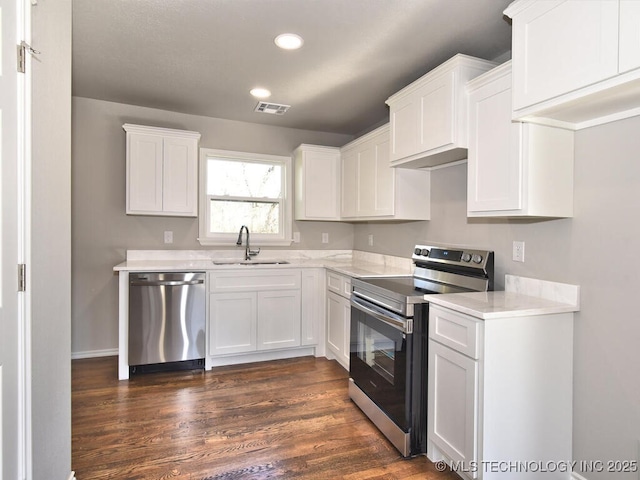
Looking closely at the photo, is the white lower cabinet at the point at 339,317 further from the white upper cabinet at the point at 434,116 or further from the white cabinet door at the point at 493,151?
the white cabinet door at the point at 493,151

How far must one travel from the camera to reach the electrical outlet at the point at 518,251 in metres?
2.16

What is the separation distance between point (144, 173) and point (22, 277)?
235 cm

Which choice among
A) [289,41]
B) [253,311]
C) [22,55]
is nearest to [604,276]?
[289,41]

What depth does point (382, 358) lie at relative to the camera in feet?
7.63

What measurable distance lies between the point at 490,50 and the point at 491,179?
1035 millimetres

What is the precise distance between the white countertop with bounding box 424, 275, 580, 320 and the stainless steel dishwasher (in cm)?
214

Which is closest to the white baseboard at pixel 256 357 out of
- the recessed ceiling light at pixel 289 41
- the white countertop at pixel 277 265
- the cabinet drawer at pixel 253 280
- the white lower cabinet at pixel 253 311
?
the white lower cabinet at pixel 253 311

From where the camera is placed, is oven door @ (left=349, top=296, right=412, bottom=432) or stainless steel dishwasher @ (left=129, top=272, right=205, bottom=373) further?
stainless steel dishwasher @ (left=129, top=272, right=205, bottom=373)

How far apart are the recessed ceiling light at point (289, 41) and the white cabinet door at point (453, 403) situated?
2.03 meters

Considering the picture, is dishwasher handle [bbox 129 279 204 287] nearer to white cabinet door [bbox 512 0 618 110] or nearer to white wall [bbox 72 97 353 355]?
white wall [bbox 72 97 353 355]

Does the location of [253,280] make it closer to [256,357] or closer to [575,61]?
[256,357]

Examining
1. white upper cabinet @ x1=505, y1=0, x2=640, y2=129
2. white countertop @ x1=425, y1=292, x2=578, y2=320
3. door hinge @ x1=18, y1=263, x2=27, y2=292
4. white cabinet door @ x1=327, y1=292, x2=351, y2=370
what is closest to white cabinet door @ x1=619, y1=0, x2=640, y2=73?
white upper cabinet @ x1=505, y1=0, x2=640, y2=129

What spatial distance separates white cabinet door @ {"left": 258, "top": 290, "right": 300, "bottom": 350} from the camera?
11.5 ft

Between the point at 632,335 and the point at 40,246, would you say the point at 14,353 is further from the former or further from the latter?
Answer: the point at 632,335
